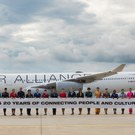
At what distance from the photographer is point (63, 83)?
47688mm

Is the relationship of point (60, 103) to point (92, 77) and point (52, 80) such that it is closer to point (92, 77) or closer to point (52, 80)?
point (52, 80)

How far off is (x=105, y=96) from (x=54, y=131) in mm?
10830

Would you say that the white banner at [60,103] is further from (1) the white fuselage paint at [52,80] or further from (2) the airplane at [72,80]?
(1) the white fuselage paint at [52,80]

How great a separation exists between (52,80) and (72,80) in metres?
2.97

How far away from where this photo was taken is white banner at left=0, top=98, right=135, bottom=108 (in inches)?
995

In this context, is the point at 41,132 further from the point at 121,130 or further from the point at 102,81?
the point at 102,81

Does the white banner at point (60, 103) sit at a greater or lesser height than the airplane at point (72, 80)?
lesser

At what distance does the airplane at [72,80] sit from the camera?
49438 millimetres

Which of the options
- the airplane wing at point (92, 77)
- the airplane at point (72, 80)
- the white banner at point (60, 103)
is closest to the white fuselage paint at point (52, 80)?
the airplane at point (72, 80)

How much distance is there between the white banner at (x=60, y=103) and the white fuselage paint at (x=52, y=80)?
78.9ft

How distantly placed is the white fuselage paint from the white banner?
24.0 meters

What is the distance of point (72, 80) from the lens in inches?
1938

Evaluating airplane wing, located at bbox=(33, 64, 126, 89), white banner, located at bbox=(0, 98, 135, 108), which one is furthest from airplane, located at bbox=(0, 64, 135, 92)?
white banner, located at bbox=(0, 98, 135, 108)

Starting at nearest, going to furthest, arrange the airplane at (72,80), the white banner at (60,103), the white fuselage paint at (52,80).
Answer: the white banner at (60,103) < the airplane at (72,80) < the white fuselage paint at (52,80)
